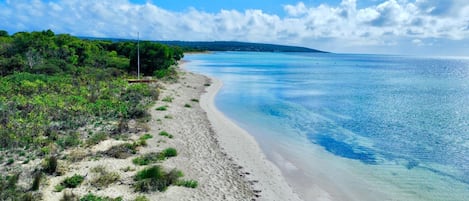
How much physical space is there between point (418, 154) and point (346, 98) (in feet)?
76.5

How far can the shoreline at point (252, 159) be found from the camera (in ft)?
45.0

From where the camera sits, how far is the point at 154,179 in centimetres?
1282

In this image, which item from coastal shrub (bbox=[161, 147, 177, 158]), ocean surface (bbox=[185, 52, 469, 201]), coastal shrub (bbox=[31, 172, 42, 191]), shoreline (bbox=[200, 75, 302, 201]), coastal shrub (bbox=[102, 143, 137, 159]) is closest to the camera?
coastal shrub (bbox=[31, 172, 42, 191])

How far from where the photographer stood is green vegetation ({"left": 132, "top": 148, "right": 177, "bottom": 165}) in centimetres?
1509

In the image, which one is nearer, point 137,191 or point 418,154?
point 137,191

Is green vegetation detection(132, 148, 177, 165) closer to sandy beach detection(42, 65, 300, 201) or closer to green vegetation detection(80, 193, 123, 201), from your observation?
sandy beach detection(42, 65, 300, 201)

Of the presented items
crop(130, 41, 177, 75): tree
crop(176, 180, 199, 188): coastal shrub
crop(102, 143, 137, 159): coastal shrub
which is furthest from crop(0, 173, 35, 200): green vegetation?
crop(130, 41, 177, 75): tree

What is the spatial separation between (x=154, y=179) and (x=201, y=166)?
10.5 feet

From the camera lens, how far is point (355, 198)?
45.1ft

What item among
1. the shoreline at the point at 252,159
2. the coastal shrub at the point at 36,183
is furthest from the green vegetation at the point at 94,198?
the shoreline at the point at 252,159

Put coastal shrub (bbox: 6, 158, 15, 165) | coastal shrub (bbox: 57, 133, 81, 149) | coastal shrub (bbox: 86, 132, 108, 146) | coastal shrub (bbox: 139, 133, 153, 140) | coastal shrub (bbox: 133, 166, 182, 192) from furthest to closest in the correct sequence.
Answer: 1. coastal shrub (bbox: 139, 133, 153, 140)
2. coastal shrub (bbox: 86, 132, 108, 146)
3. coastal shrub (bbox: 57, 133, 81, 149)
4. coastal shrub (bbox: 6, 158, 15, 165)
5. coastal shrub (bbox: 133, 166, 182, 192)

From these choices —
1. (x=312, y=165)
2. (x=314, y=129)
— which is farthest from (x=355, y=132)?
(x=312, y=165)

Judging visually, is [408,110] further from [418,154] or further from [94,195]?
[94,195]

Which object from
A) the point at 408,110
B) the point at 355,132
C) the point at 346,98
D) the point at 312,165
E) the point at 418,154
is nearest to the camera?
the point at 312,165
